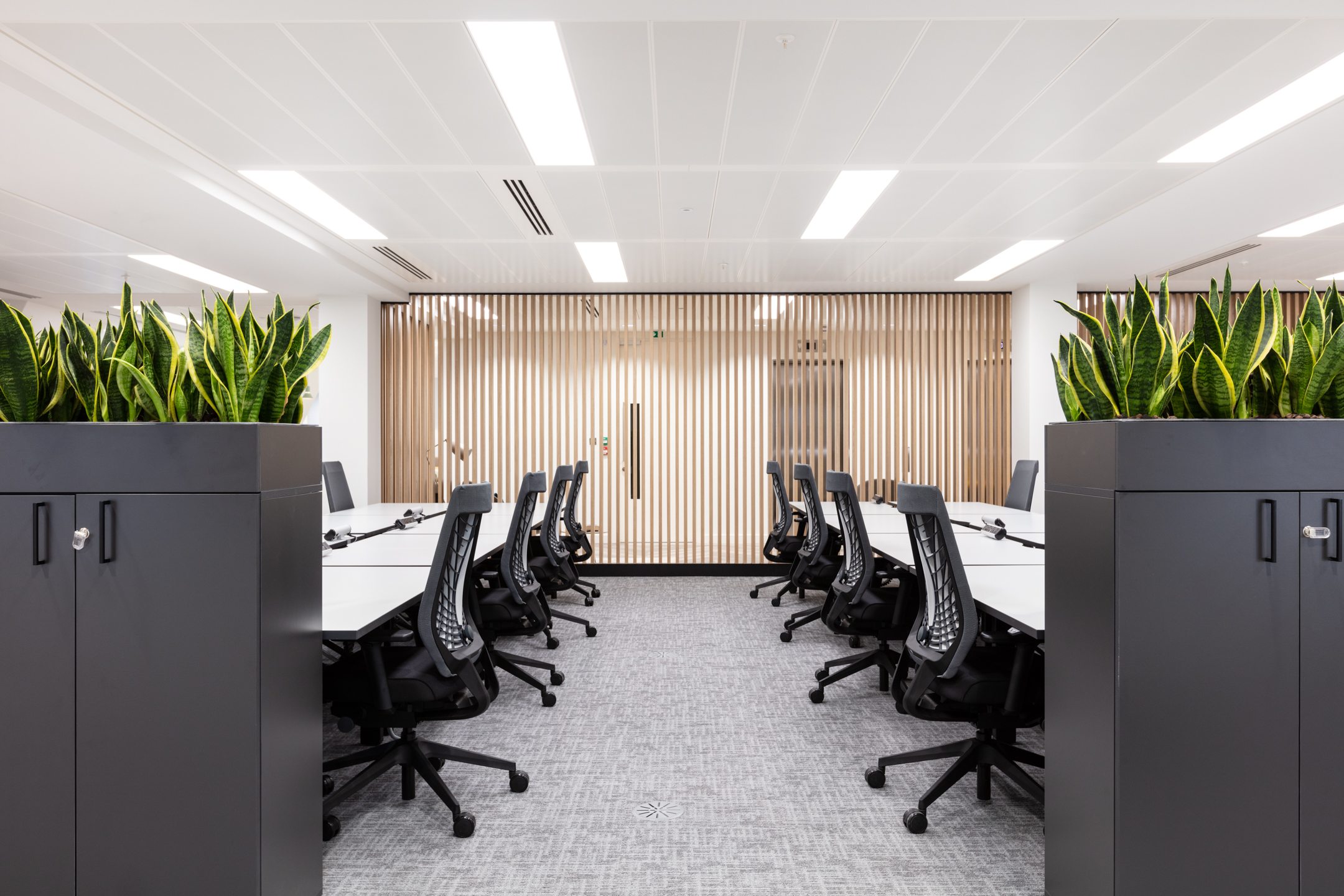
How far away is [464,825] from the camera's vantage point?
6.95 ft

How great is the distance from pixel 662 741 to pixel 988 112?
3186 mm

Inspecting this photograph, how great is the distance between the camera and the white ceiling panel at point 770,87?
2.41 m

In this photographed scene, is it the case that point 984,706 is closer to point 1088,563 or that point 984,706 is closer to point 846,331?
point 1088,563

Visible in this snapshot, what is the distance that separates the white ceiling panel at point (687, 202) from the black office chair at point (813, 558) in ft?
5.88

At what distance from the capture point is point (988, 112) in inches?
116

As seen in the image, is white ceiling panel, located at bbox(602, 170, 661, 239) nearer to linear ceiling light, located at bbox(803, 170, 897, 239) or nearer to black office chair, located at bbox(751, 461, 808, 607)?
linear ceiling light, located at bbox(803, 170, 897, 239)

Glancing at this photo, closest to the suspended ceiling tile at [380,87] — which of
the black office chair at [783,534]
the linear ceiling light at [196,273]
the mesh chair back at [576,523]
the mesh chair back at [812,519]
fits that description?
the linear ceiling light at [196,273]

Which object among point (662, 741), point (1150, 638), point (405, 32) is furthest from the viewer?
point (662, 741)

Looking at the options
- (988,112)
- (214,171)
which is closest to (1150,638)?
(988,112)

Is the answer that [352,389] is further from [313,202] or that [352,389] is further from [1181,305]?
[1181,305]

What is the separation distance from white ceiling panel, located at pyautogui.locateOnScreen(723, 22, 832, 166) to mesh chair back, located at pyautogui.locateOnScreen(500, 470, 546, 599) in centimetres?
194

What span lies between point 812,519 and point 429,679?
2825 mm

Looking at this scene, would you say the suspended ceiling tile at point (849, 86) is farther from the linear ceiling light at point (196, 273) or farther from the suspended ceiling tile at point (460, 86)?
the linear ceiling light at point (196, 273)

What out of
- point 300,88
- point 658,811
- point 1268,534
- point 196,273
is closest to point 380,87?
point 300,88
